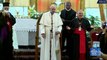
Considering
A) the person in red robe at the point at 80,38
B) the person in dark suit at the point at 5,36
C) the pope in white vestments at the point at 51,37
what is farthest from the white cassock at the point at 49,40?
the person in dark suit at the point at 5,36

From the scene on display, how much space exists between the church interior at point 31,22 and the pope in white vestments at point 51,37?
20 centimetres

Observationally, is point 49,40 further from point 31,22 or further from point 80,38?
point 31,22

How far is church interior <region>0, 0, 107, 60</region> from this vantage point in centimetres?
1179

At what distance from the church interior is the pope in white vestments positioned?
0.67 ft

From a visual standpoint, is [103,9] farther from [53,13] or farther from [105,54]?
[105,54]

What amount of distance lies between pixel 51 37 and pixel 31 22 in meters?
2.04

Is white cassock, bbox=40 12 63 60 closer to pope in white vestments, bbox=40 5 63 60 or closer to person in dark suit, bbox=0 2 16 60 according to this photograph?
pope in white vestments, bbox=40 5 63 60

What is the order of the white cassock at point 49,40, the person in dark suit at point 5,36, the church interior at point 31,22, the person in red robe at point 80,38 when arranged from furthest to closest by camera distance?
the church interior at point 31,22
the person in red robe at point 80,38
the white cassock at point 49,40
the person in dark suit at point 5,36

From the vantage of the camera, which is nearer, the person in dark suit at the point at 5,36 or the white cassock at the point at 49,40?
the person in dark suit at the point at 5,36

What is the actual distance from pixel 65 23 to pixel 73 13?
0.42m

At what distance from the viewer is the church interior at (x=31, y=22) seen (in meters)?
11.8

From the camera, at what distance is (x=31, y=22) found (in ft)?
42.0

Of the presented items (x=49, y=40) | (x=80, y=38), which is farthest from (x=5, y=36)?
(x=80, y=38)

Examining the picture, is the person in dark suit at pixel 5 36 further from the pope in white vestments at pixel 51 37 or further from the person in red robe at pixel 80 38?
the person in red robe at pixel 80 38
